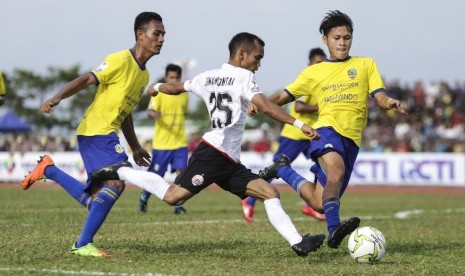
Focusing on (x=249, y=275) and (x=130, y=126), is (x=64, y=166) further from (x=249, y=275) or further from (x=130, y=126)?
(x=249, y=275)

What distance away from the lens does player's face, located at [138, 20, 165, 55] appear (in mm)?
8727

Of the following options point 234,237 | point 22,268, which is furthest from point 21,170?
point 22,268

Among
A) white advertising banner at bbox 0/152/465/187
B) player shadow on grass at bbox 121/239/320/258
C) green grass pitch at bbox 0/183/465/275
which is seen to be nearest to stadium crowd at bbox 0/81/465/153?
white advertising banner at bbox 0/152/465/187

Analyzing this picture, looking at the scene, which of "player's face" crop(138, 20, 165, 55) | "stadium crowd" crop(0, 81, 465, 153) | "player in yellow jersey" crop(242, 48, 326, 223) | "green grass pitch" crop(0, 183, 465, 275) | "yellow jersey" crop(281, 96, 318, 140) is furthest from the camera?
"stadium crowd" crop(0, 81, 465, 153)

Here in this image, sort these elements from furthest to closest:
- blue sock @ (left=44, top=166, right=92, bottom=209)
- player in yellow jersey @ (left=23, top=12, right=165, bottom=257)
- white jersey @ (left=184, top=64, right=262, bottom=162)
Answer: blue sock @ (left=44, top=166, right=92, bottom=209), player in yellow jersey @ (left=23, top=12, right=165, bottom=257), white jersey @ (left=184, top=64, right=262, bottom=162)

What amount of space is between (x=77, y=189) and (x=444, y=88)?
34728 millimetres

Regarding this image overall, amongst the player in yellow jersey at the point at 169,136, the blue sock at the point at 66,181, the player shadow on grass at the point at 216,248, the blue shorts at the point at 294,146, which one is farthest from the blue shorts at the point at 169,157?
the blue sock at the point at 66,181

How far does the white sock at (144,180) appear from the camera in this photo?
7805 millimetres

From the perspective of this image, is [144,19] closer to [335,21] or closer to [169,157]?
[335,21]

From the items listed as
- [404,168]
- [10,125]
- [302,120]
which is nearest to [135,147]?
[302,120]

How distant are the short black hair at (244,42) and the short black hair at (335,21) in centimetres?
139

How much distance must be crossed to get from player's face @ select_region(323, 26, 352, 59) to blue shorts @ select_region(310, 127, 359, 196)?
2.90ft

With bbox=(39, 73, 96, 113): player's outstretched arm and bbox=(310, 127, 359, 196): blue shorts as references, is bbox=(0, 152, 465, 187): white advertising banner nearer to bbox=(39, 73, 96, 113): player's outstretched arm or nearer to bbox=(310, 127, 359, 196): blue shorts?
bbox=(310, 127, 359, 196): blue shorts

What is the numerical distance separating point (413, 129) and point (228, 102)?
30415 mm
